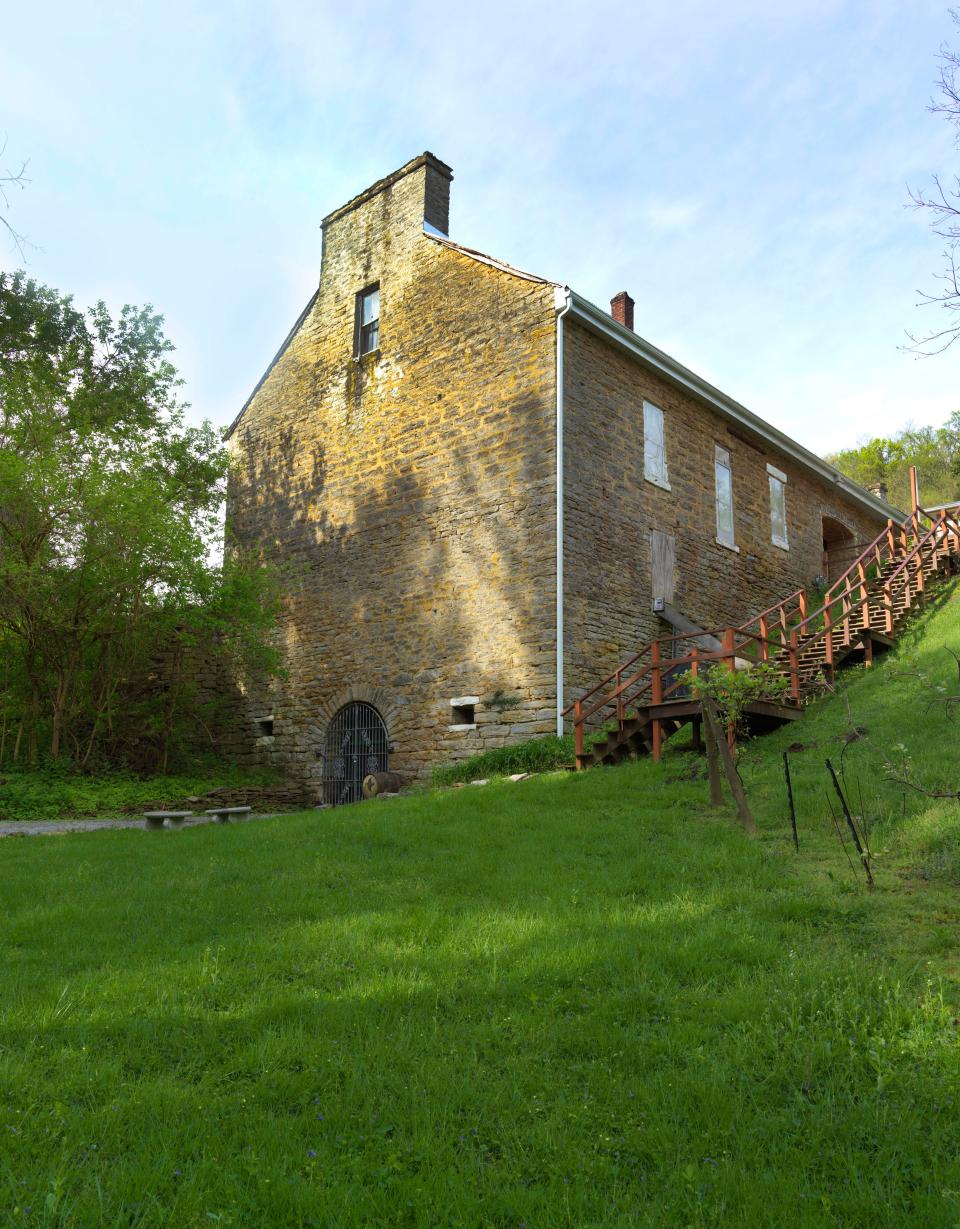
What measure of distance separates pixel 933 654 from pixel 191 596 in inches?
467

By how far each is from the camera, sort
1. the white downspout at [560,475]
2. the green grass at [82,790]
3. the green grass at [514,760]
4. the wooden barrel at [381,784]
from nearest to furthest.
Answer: the green grass at [514,760] < the white downspout at [560,475] < the green grass at [82,790] < the wooden barrel at [381,784]

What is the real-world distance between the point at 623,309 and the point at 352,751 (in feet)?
33.6

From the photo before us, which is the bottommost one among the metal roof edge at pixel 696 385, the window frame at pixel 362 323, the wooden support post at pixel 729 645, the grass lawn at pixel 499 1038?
the grass lawn at pixel 499 1038

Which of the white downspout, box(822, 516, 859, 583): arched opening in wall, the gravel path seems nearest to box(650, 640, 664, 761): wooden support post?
the white downspout

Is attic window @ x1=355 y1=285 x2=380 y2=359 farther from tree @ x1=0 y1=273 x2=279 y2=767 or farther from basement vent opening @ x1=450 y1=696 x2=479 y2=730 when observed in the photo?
basement vent opening @ x1=450 y1=696 x2=479 y2=730

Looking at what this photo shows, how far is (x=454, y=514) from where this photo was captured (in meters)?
15.0

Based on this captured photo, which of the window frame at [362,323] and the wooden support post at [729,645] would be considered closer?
the wooden support post at [729,645]

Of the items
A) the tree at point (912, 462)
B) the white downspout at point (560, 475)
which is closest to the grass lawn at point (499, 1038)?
the white downspout at point (560, 475)

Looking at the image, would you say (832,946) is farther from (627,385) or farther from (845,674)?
(627,385)

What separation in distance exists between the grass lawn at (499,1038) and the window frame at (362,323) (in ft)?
39.9

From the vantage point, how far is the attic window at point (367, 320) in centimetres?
1758

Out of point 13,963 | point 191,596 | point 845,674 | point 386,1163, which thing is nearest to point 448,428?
point 191,596

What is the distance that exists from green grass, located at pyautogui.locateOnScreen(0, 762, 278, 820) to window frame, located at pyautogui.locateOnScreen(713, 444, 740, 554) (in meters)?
9.59

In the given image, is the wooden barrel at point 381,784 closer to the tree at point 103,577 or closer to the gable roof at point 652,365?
the tree at point 103,577
